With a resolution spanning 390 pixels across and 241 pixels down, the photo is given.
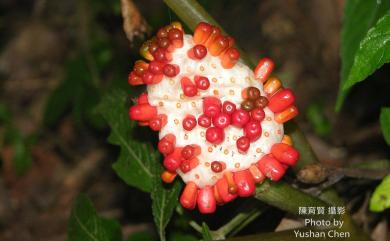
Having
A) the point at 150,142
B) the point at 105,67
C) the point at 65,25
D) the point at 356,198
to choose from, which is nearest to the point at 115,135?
the point at 150,142

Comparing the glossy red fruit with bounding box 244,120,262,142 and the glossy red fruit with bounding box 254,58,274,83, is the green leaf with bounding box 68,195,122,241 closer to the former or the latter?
the glossy red fruit with bounding box 244,120,262,142

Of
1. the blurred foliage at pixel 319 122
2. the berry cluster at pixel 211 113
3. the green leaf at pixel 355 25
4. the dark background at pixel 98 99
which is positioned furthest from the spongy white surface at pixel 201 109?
the blurred foliage at pixel 319 122

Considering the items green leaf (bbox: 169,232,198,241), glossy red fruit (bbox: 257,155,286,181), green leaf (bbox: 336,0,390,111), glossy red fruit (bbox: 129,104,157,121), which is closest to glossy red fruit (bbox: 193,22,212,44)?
glossy red fruit (bbox: 129,104,157,121)

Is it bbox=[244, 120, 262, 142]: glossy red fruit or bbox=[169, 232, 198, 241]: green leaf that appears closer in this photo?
bbox=[244, 120, 262, 142]: glossy red fruit

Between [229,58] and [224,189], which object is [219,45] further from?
[224,189]

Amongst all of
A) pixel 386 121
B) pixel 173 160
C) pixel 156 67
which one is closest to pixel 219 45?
pixel 156 67

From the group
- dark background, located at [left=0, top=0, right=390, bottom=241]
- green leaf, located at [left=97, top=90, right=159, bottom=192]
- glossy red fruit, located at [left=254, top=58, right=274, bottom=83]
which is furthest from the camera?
dark background, located at [left=0, top=0, right=390, bottom=241]
